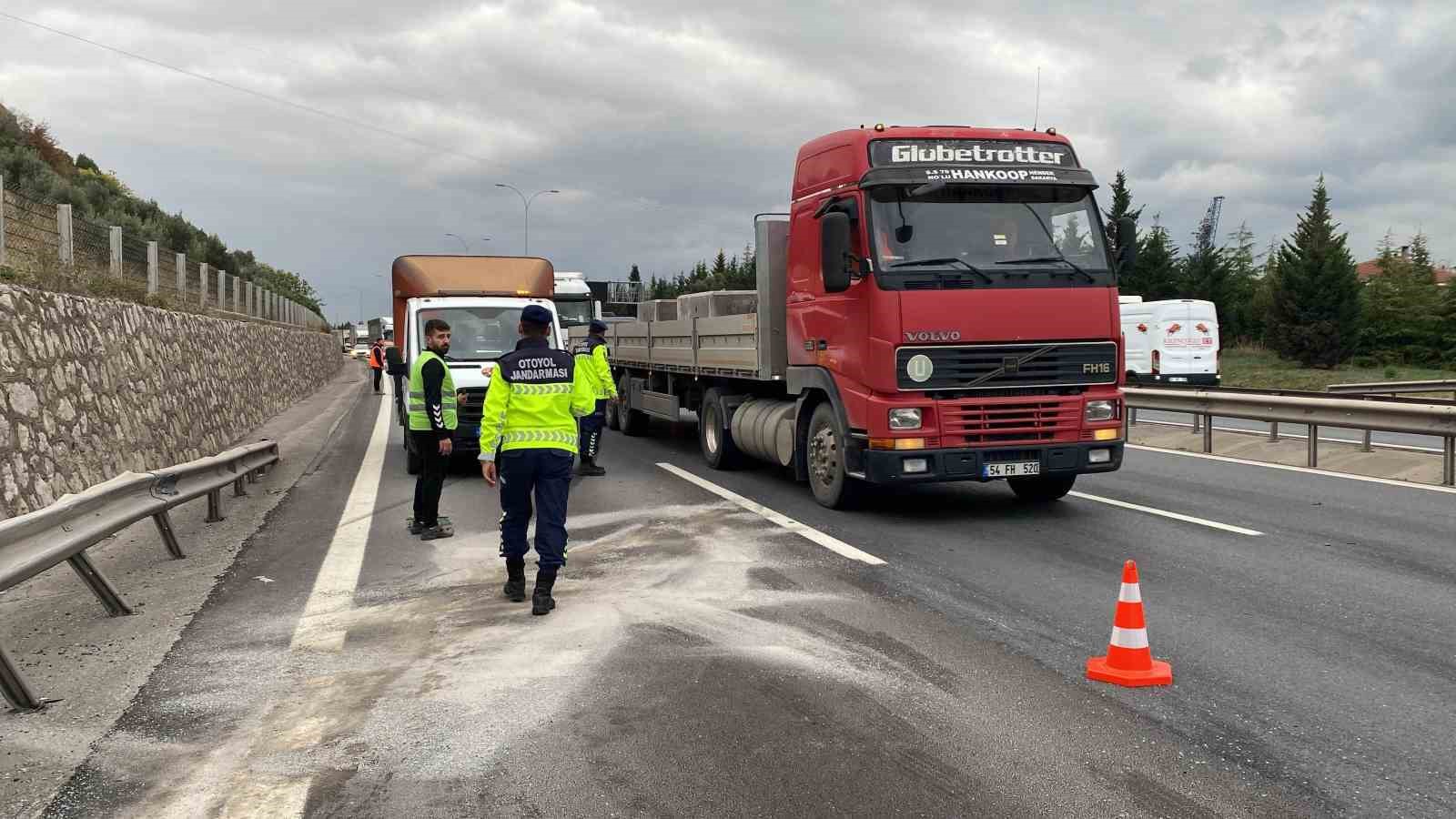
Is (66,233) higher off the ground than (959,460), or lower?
higher

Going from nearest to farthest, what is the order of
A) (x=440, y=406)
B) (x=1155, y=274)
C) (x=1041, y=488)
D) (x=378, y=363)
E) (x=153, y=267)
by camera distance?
(x=440, y=406) → (x=1041, y=488) → (x=153, y=267) → (x=378, y=363) → (x=1155, y=274)

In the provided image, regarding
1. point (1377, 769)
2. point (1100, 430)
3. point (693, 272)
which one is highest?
point (693, 272)

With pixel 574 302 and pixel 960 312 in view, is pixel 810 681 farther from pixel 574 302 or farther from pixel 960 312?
pixel 574 302

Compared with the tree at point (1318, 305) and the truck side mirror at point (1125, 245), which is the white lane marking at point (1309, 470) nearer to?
the truck side mirror at point (1125, 245)

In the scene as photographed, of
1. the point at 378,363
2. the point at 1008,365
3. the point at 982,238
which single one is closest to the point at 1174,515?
the point at 1008,365

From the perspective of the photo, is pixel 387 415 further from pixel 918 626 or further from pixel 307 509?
pixel 918 626

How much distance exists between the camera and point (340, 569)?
768 centimetres

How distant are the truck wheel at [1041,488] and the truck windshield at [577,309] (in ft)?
57.9

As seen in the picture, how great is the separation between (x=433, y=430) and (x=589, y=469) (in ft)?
14.2

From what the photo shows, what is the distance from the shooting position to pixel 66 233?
12875 millimetres

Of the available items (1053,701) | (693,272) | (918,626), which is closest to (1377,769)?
(1053,701)

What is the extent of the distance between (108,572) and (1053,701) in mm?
6310

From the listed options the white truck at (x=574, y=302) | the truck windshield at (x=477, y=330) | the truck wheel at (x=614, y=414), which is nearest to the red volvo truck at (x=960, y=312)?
the truck windshield at (x=477, y=330)

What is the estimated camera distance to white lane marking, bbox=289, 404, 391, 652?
5928mm
